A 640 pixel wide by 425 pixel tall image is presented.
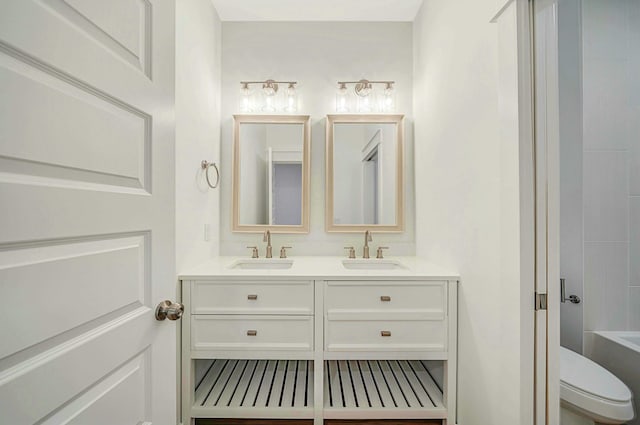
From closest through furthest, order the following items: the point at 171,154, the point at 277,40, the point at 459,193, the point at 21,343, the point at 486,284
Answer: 1. the point at 21,343
2. the point at 171,154
3. the point at 486,284
4. the point at 459,193
5. the point at 277,40

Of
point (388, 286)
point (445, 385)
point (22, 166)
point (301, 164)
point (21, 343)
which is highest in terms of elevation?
point (301, 164)

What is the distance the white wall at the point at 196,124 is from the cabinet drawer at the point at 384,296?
33.4 inches

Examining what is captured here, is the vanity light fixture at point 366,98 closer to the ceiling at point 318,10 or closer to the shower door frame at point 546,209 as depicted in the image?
the ceiling at point 318,10

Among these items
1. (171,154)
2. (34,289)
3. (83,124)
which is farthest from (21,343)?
(171,154)

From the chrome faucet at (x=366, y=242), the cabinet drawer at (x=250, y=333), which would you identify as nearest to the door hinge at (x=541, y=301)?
the cabinet drawer at (x=250, y=333)

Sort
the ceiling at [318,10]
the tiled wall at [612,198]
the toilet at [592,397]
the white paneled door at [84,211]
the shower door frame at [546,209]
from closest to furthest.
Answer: the white paneled door at [84,211] → the shower door frame at [546,209] → the toilet at [592,397] → the tiled wall at [612,198] → the ceiling at [318,10]

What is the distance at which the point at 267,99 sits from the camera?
2219mm

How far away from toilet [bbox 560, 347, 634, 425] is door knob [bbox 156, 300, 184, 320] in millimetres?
1635

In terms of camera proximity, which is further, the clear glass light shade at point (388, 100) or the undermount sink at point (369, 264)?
the clear glass light shade at point (388, 100)

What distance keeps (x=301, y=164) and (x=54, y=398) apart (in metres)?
1.85

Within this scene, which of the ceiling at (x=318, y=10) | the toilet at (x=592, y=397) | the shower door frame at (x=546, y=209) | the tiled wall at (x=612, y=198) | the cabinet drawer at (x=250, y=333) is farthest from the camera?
the ceiling at (x=318, y=10)

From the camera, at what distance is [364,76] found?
224 cm

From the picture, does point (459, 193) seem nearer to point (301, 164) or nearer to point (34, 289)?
point (301, 164)

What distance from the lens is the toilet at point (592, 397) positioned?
1.23 meters
